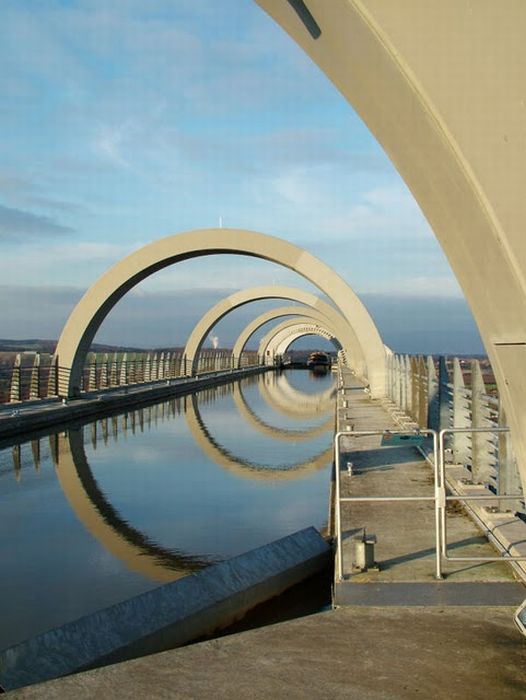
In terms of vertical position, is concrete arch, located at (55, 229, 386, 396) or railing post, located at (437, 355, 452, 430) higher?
concrete arch, located at (55, 229, 386, 396)

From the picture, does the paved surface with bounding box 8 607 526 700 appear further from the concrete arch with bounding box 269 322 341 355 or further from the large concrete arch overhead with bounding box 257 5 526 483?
the concrete arch with bounding box 269 322 341 355

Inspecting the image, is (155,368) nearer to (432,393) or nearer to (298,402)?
(298,402)

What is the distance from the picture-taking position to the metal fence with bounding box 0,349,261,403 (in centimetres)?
1778

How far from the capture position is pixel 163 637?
14.2ft

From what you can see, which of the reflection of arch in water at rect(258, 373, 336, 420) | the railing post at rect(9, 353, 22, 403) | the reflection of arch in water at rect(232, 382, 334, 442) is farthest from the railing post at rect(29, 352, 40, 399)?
the reflection of arch in water at rect(258, 373, 336, 420)

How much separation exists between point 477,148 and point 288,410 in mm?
21066

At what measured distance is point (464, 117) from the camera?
249cm

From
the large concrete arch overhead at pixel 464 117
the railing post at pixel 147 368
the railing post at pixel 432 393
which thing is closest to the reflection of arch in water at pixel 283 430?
the railing post at pixel 432 393

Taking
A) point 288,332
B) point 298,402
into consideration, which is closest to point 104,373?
point 298,402

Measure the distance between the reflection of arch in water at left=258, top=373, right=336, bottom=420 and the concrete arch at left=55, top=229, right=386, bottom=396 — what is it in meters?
2.48

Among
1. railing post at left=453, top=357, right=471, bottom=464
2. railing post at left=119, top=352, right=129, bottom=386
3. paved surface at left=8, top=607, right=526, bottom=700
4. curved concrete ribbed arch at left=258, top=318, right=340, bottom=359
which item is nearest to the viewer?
paved surface at left=8, top=607, right=526, bottom=700

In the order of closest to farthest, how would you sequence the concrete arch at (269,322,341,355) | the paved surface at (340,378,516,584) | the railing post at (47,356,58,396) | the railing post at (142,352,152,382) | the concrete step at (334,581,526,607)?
the concrete step at (334,581,526,607) → the paved surface at (340,378,516,584) → the railing post at (47,356,58,396) → the railing post at (142,352,152,382) → the concrete arch at (269,322,341,355)

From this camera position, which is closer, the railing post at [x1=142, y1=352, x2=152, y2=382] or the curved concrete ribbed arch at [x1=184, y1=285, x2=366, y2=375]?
the railing post at [x1=142, y1=352, x2=152, y2=382]

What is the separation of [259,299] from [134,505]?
27.2 metres
